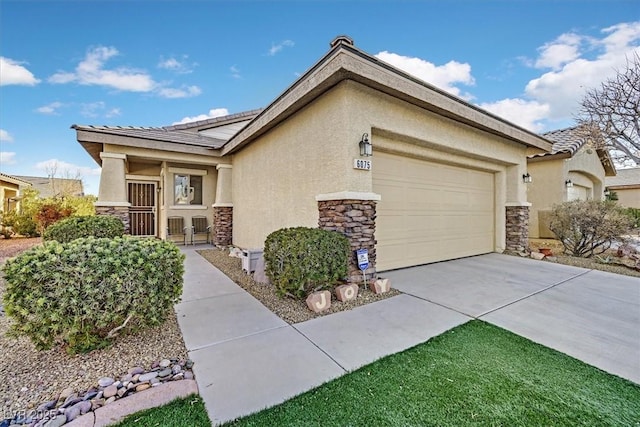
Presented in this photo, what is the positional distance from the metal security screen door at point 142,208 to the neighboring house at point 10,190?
28.0 ft

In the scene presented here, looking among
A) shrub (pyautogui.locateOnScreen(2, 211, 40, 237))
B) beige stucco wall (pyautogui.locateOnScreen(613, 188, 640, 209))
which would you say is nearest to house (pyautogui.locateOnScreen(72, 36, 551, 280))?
shrub (pyautogui.locateOnScreen(2, 211, 40, 237))

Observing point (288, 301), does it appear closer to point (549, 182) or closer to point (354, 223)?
point (354, 223)

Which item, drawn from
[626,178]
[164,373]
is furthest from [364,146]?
[626,178]

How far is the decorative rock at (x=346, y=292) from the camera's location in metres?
4.32

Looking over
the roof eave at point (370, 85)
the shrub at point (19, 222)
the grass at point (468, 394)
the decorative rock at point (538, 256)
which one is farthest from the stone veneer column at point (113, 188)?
the decorative rock at point (538, 256)

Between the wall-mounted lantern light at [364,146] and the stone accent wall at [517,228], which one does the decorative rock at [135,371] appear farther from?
the stone accent wall at [517,228]

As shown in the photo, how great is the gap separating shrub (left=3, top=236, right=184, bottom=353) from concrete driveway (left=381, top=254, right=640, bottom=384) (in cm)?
387

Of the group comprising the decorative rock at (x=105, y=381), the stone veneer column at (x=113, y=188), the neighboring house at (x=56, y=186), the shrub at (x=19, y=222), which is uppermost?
the neighboring house at (x=56, y=186)

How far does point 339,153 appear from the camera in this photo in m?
4.83

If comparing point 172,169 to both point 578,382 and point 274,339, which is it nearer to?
point 274,339

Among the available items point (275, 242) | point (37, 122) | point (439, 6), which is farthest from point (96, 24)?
point (37, 122)

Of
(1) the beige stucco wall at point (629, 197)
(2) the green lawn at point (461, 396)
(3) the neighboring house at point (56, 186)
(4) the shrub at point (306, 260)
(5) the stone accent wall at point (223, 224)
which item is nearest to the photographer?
(2) the green lawn at point (461, 396)

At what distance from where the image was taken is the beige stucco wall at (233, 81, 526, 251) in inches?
190

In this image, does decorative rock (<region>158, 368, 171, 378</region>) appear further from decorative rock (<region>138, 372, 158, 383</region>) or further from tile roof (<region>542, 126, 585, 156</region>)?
tile roof (<region>542, 126, 585, 156</region>)
